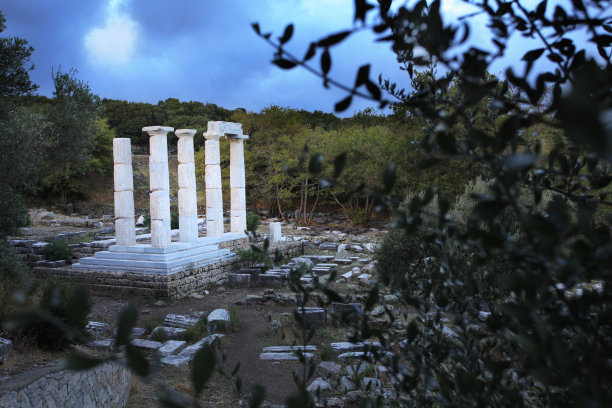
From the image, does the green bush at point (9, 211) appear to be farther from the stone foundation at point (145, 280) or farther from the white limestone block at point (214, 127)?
the white limestone block at point (214, 127)

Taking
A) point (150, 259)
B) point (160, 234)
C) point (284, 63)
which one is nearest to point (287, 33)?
point (284, 63)

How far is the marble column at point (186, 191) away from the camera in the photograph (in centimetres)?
1433

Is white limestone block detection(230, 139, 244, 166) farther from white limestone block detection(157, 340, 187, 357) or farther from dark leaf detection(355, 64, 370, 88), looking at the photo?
dark leaf detection(355, 64, 370, 88)

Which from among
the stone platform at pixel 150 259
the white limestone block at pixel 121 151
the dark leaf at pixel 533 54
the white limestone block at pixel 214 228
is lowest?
the stone platform at pixel 150 259

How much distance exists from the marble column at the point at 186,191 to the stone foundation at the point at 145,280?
59.9 inches

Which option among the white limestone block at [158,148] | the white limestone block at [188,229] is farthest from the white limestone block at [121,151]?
the white limestone block at [188,229]

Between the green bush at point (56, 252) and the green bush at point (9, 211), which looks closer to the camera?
the green bush at point (9, 211)

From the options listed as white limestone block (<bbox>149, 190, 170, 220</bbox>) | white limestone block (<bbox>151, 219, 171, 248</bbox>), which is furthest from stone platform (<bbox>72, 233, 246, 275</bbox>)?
white limestone block (<bbox>149, 190, 170, 220</bbox>)

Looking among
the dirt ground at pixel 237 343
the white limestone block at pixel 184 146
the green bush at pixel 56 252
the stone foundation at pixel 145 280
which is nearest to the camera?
the dirt ground at pixel 237 343

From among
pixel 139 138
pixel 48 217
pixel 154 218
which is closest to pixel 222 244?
pixel 154 218

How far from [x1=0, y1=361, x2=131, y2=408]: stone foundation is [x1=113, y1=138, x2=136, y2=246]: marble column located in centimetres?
858

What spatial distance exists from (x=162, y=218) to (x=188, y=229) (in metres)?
1.11

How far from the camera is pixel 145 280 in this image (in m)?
11.7

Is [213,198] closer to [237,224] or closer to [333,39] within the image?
[237,224]
